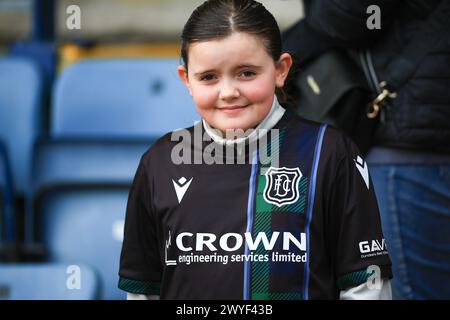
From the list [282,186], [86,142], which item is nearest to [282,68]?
[282,186]

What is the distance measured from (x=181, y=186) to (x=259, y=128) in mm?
190

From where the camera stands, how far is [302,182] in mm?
1506

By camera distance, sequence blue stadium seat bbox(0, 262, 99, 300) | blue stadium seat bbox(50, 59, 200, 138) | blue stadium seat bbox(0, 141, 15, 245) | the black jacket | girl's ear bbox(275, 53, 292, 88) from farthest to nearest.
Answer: blue stadium seat bbox(50, 59, 200, 138) → blue stadium seat bbox(0, 141, 15, 245) → blue stadium seat bbox(0, 262, 99, 300) → the black jacket → girl's ear bbox(275, 53, 292, 88)

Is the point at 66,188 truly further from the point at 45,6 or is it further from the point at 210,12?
the point at 45,6

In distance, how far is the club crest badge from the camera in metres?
1.49

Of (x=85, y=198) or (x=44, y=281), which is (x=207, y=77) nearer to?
(x=44, y=281)

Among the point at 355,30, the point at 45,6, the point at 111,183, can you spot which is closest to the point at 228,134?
the point at 355,30

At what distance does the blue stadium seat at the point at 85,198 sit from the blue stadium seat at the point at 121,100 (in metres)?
0.25

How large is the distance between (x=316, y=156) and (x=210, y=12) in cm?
34

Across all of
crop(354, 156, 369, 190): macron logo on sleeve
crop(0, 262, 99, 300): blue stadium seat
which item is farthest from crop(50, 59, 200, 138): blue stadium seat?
crop(354, 156, 369, 190): macron logo on sleeve

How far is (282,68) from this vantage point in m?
1.59

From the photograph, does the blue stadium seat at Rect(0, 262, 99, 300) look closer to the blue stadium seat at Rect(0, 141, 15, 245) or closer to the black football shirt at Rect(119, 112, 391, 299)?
the black football shirt at Rect(119, 112, 391, 299)

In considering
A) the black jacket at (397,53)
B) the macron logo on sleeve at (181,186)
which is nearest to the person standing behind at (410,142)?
the black jacket at (397,53)

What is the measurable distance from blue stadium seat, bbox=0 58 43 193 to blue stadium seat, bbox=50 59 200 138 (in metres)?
0.12
